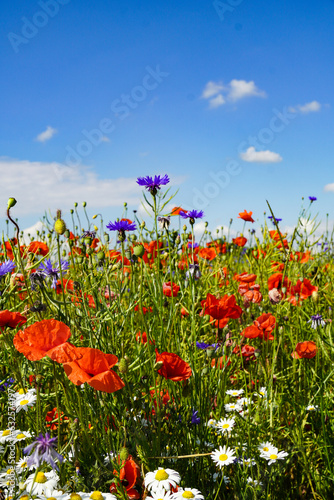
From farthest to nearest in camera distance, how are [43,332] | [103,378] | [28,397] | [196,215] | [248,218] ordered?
1. [248,218]
2. [196,215]
3. [28,397]
4. [43,332]
5. [103,378]

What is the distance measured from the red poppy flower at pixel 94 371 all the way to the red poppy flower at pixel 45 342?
0.03m

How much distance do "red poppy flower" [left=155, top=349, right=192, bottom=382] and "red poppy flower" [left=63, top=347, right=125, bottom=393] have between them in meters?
0.23

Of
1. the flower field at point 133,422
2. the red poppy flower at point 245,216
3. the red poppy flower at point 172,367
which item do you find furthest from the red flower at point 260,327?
the red poppy flower at point 245,216

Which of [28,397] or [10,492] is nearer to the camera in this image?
[10,492]

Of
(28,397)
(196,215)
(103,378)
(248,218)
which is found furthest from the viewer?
(248,218)

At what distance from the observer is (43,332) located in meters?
1.02

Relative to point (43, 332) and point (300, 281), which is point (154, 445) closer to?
point (43, 332)

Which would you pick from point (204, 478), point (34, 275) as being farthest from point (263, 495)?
point (34, 275)

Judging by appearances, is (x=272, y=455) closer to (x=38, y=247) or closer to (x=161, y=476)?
(x=161, y=476)

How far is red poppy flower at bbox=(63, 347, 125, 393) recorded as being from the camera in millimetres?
878

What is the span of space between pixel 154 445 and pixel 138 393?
15 cm

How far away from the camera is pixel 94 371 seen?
944mm

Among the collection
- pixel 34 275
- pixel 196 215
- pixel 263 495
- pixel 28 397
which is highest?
pixel 196 215

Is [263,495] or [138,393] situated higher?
[138,393]
